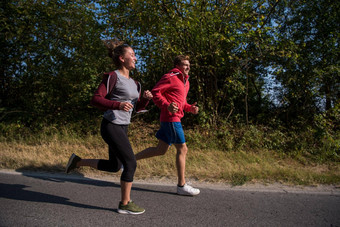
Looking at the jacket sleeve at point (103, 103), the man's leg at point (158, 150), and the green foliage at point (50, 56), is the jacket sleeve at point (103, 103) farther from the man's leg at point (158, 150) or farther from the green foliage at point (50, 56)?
the green foliage at point (50, 56)

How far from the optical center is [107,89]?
8.67ft

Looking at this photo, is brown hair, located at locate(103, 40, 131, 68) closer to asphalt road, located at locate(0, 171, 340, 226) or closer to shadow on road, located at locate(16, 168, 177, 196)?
asphalt road, located at locate(0, 171, 340, 226)

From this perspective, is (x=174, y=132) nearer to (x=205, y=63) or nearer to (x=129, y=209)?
(x=129, y=209)

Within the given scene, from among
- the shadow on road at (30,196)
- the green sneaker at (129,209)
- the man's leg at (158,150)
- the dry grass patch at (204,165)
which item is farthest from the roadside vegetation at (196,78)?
the green sneaker at (129,209)

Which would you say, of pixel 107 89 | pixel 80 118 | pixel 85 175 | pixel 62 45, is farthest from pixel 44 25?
pixel 107 89

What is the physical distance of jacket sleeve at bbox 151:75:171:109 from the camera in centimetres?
320

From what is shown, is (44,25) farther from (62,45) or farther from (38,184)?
(38,184)

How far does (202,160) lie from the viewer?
488 cm

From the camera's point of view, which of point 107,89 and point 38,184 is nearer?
point 107,89

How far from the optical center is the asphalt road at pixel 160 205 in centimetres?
254

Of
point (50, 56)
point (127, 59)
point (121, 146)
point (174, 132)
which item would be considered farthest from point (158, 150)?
point (50, 56)

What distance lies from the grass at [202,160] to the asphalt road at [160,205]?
15.4 inches

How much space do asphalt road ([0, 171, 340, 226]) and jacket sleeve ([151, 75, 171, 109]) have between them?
4.20 ft

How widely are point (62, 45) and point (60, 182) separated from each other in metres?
5.63
